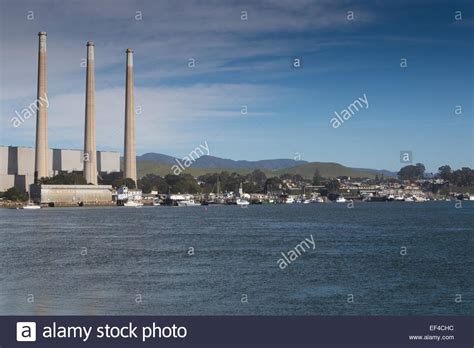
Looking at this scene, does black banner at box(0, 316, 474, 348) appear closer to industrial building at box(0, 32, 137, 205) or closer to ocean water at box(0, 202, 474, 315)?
ocean water at box(0, 202, 474, 315)

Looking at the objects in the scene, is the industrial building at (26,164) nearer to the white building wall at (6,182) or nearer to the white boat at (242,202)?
the white building wall at (6,182)

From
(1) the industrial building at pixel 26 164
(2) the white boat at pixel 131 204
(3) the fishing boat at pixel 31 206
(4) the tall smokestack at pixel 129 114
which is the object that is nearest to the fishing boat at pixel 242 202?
(2) the white boat at pixel 131 204

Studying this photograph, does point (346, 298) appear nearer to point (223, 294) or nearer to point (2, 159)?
point (223, 294)

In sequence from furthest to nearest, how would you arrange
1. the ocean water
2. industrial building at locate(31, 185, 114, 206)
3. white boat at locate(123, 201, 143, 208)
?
white boat at locate(123, 201, 143, 208), industrial building at locate(31, 185, 114, 206), the ocean water

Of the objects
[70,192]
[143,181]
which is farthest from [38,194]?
[143,181]

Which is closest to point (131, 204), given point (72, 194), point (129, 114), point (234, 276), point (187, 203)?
point (72, 194)

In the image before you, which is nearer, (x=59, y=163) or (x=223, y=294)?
(x=223, y=294)

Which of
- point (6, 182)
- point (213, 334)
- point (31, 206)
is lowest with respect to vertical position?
point (31, 206)

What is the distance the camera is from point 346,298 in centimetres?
2491

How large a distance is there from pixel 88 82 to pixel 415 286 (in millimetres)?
105073

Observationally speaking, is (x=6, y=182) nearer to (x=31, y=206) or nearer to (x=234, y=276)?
(x=31, y=206)

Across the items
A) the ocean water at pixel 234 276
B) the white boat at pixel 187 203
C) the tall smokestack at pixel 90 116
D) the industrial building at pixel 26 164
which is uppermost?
the tall smokestack at pixel 90 116

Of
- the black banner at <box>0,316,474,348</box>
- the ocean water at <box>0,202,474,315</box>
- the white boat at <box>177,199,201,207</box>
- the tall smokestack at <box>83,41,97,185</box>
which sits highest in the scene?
the tall smokestack at <box>83,41,97,185</box>

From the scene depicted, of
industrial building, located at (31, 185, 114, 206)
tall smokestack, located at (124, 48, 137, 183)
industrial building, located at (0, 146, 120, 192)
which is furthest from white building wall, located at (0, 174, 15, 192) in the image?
tall smokestack, located at (124, 48, 137, 183)
